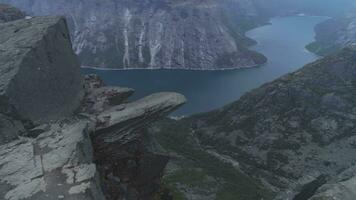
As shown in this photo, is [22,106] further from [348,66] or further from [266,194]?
[348,66]

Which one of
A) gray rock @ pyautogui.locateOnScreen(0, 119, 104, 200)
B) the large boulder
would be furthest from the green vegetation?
gray rock @ pyautogui.locateOnScreen(0, 119, 104, 200)

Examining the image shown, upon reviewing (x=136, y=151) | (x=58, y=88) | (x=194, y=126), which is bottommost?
(x=194, y=126)

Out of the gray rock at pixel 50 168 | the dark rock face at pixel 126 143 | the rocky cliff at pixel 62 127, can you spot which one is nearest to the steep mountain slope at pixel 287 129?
the dark rock face at pixel 126 143

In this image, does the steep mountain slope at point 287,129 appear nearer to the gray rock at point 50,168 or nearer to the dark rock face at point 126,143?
the dark rock face at point 126,143

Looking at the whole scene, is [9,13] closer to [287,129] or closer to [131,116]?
[131,116]

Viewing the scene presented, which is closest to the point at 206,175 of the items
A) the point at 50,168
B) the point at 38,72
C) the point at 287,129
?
the point at 287,129

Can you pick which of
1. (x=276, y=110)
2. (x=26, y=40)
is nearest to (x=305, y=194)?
(x=26, y=40)
